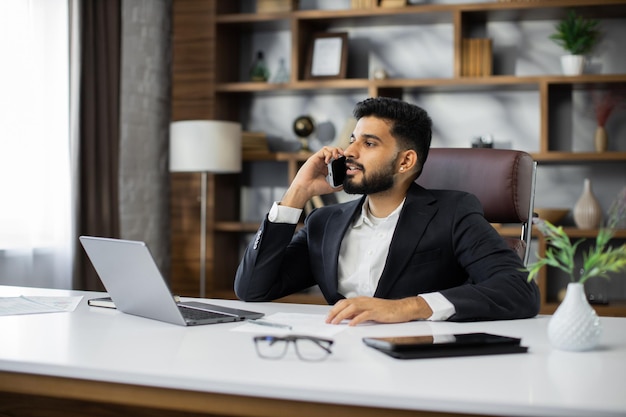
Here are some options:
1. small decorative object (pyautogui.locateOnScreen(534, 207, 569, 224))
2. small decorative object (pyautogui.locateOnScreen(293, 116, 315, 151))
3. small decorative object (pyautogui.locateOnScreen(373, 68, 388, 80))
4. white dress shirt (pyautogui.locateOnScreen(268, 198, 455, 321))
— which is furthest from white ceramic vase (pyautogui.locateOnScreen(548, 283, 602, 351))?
small decorative object (pyautogui.locateOnScreen(293, 116, 315, 151))

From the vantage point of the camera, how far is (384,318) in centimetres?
169

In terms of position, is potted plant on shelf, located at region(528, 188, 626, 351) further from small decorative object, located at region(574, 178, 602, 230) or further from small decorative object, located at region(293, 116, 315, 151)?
small decorative object, located at region(293, 116, 315, 151)

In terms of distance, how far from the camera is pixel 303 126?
4.52m

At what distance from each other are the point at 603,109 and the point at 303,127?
5.22 feet

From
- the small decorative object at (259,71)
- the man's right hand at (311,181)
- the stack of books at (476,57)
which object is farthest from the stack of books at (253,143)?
the man's right hand at (311,181)

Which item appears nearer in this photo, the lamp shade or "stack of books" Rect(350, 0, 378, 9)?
the lamp shade

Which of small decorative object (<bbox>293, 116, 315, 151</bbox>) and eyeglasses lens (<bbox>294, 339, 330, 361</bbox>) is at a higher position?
small decorative object (<bbox>293, 116, 315, 151</bbox>)

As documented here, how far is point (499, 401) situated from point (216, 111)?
357 cm

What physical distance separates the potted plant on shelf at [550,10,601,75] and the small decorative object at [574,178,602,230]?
587 mm

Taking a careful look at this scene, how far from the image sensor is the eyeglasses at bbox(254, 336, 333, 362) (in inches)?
51.8

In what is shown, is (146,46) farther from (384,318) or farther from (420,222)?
(384,318)

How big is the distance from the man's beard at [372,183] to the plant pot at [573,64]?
215 centimetres

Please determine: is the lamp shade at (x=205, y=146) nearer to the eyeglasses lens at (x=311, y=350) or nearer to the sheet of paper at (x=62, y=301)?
the sheet of paper at (x=62, y=301)

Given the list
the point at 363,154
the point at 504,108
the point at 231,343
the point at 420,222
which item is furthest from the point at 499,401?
the point at 504,108
